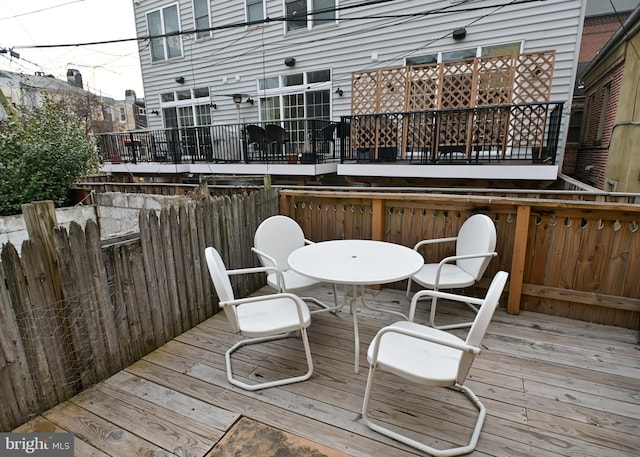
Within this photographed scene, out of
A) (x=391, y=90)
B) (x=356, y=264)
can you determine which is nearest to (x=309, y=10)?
(x=391, y=90)

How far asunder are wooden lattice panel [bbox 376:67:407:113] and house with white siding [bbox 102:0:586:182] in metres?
0.02

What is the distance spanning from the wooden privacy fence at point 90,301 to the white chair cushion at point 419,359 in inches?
65.7

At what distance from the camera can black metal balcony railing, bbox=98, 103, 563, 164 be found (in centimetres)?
519

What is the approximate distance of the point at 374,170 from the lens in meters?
5.95

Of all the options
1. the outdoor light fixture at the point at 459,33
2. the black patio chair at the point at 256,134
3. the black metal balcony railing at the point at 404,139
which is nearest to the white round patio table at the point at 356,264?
the black metal balcony railing at the point at 404,139

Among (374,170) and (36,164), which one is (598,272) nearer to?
(374,170)

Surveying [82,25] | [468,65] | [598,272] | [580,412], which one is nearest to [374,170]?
[468,65]

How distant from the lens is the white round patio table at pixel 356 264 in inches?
80.6

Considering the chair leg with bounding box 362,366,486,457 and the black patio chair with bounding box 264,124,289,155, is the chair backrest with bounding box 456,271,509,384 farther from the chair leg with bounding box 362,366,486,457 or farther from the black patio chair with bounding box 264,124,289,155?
the black patio chair with bounding box 264,124,289,155

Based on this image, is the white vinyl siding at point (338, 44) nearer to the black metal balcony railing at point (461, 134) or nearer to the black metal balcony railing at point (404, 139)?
the black metal balcony railing at point (404, 139)

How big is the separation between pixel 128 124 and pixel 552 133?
96.6 feet

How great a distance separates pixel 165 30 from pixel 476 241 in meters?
11.3

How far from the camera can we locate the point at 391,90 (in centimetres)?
614

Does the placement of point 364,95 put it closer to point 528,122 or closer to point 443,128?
point 443,128
